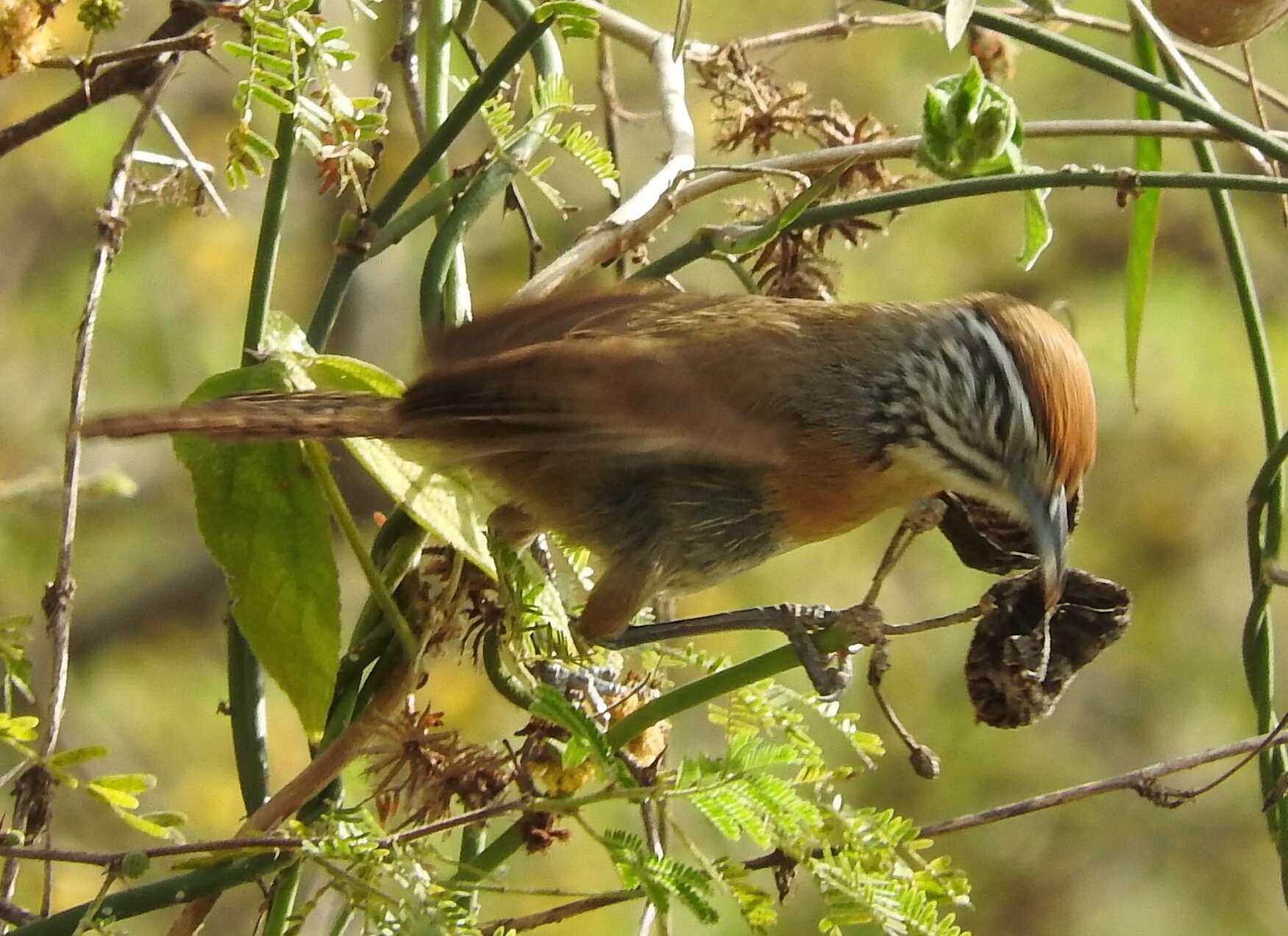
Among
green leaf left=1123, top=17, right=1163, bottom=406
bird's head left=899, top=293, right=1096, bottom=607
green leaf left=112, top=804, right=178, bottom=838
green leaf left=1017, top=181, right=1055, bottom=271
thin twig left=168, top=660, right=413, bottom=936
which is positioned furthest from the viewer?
green leaf left=1123, top=17, right=1163, bottom=406

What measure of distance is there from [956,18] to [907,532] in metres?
0.72

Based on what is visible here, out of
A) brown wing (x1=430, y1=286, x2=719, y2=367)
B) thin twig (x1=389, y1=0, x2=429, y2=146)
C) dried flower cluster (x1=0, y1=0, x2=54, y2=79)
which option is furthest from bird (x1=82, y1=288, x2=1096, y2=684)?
dried flower cluster (x1=0, y1=0, x2=54, y2=79)

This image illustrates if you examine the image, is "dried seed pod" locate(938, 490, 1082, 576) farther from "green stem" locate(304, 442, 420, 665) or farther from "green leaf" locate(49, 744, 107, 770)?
"green leaf" locate(49, 744, 107, 770)

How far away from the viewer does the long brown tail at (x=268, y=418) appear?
1.71 meters

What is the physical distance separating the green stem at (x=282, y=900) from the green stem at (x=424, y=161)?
72 centimetres

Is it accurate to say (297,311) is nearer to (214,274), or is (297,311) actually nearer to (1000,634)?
(214,274)

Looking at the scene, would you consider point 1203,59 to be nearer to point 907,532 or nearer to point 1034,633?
point 907,532

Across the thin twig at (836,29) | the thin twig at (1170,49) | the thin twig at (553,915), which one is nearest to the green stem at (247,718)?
the thin twig at (553,915)

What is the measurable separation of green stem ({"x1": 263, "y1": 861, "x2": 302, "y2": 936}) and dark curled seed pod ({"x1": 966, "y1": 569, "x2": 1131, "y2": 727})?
0.88 metres

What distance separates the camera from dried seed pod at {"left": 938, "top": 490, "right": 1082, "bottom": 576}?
226 cm

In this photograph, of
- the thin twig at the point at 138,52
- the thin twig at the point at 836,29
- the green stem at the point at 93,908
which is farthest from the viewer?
the thin twig at the point at 836,29

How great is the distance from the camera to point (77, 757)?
1742mm

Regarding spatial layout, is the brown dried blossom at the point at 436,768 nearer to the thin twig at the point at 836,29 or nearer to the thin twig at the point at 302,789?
the thin twig at the point at 302,789

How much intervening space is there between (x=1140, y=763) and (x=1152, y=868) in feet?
2.52
